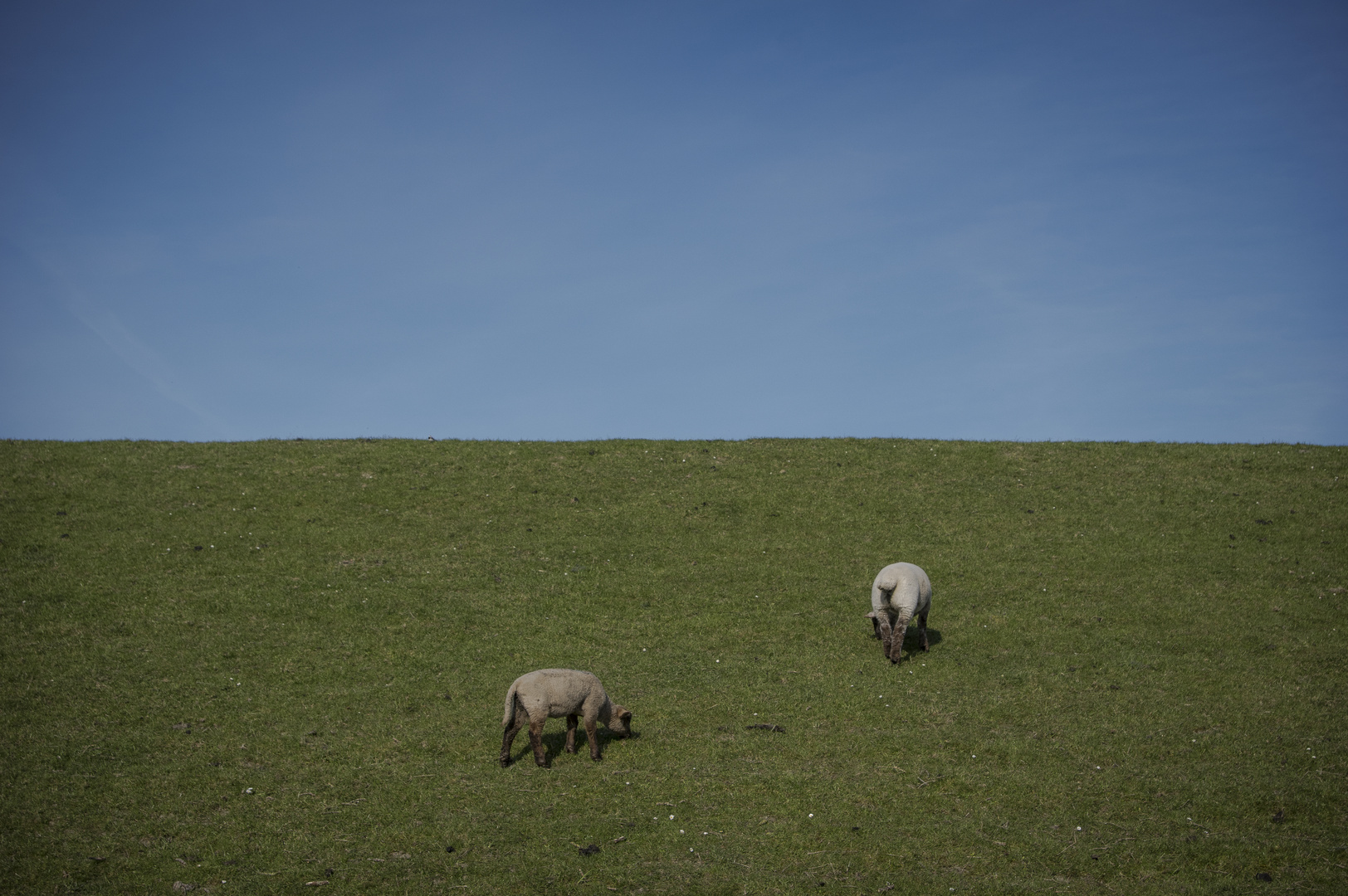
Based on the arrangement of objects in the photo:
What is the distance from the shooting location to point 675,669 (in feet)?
70.4

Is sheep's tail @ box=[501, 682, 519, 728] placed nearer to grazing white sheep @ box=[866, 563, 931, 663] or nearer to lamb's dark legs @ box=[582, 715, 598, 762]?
lamb's dark legs @ box=[582, 715, 598, 762]

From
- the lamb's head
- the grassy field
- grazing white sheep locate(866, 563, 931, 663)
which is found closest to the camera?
the grassy field

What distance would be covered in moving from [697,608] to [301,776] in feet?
38.6

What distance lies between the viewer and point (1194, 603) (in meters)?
25.6

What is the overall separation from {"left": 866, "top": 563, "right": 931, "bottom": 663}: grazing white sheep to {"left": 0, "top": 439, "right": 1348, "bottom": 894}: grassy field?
0.67m

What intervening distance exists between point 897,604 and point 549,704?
9806 mm

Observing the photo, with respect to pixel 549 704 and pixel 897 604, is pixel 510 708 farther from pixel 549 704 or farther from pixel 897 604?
pixel 897 604

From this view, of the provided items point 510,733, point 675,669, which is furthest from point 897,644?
point 510,733

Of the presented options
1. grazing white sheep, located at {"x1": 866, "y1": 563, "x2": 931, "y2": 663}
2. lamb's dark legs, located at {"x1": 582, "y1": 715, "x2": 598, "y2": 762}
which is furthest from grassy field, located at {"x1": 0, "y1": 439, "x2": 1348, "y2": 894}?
grazing white sheep, located at {"x1": 866, "y1": 563, "x2": 931, "y2": 663}

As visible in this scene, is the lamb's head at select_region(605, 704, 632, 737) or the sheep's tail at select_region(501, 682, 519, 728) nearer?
the sheep's tail at select_region(501, 682, 519, 728)

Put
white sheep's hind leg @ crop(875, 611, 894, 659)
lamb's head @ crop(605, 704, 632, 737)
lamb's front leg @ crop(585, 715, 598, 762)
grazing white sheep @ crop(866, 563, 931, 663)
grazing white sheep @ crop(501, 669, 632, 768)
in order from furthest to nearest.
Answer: white sheep's hind leg @ crop(875, 611, 894, 659) → grazing white sheep @ crop(866, 563, 931, 663) → lamb's head @ crop(605, 704, 632, 737) → lamb's front leg @ crop(585, 715, 598, 762) → grazing white sheep @ crop(501, 669, 632, 768)

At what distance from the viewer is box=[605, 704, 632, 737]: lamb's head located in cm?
1734

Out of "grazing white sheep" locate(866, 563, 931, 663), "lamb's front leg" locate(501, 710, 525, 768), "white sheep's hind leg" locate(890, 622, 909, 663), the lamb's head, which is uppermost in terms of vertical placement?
"grazing white sheep" locate(866, 563, 931, 663)

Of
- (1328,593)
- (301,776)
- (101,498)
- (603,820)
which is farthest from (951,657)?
(101,498)
